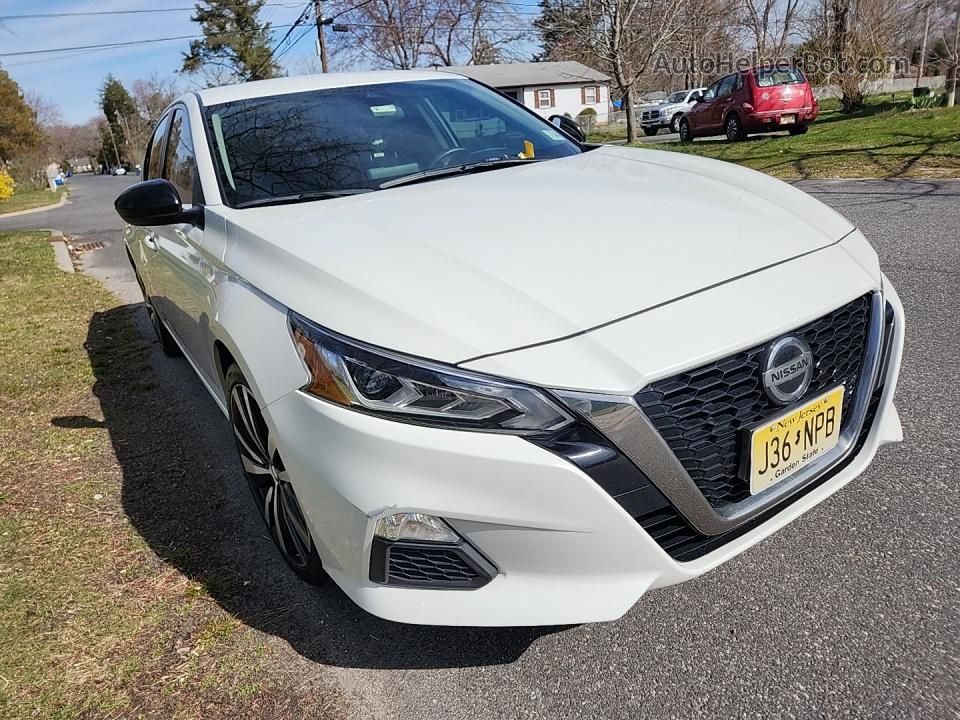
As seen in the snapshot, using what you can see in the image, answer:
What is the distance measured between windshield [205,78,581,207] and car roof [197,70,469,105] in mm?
70

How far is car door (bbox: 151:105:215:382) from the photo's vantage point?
279 centimetres

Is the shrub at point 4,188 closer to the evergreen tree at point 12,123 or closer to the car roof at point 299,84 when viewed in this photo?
the car roof at point 299,84

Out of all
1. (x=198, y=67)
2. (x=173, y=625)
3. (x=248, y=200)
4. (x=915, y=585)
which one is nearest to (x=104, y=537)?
(x=173, y=625)

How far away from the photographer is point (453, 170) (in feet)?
9.58

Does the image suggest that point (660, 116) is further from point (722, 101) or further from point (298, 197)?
point (298, 197)

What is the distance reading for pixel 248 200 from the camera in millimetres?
2676

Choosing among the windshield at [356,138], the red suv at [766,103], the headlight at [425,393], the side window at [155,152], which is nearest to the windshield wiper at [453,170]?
the windshield at [356,138]

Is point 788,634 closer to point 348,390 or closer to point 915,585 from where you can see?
point 915,585

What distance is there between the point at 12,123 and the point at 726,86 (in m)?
48.8

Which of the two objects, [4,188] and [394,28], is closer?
[4,188]

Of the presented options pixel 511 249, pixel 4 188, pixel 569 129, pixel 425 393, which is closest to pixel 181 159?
pixel 569 129

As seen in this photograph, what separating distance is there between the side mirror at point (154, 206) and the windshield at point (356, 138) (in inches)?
7.0

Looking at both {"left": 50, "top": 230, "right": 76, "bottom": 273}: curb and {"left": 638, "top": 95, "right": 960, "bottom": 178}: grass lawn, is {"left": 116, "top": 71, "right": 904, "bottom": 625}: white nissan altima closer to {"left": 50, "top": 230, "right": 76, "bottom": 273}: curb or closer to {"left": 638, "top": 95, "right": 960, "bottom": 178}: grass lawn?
{"left": 638, "top": 95, "right": 960, "bottom": 178}: grass lawn

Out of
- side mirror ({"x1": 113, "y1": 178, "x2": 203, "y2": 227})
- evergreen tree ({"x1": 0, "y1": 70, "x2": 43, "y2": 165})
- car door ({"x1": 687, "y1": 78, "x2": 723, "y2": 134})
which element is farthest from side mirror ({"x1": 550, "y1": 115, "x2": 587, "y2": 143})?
evergreen tree ({"x1": 0, "y1": 70, "x2": 43, "y2": 165})
